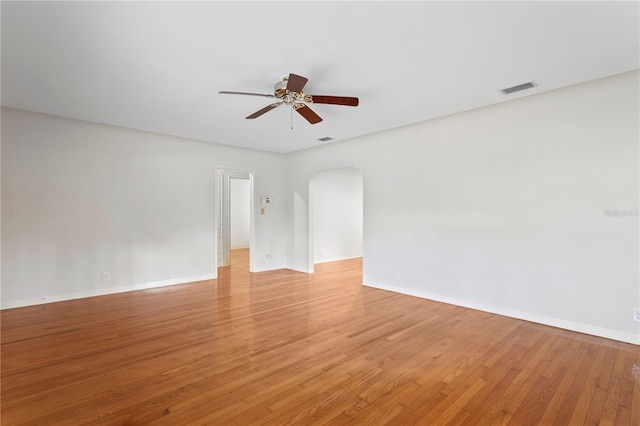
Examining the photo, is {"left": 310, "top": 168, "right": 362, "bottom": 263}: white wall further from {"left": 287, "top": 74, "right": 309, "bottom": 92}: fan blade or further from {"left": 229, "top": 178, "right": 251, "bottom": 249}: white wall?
{"left": 287, "top": 74, "right": 309, "bottom": 92}: fan blade

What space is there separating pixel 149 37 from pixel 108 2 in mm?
409

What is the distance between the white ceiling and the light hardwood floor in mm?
2719

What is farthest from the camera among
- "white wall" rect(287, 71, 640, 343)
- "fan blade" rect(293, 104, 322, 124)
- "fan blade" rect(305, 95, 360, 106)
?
"fan blade" rect(293, 104, 322, 124)

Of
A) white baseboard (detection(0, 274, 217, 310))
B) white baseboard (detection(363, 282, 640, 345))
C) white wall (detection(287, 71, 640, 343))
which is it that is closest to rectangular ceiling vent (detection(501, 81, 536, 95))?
white wall (detection(287, 71, 640, 343))

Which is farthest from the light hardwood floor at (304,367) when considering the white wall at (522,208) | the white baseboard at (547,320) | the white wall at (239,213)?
the white wall at (239,213)

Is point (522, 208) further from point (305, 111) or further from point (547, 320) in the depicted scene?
point (305, 111)

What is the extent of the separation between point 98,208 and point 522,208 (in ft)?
20.0

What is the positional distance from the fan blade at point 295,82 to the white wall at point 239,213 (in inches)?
337

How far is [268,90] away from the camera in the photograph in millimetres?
3482

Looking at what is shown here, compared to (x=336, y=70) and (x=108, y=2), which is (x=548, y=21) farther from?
(x=108, y=2)

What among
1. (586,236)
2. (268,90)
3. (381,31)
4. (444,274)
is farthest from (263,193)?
(586,236)

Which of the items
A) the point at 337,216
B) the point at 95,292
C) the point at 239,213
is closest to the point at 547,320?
the point at 337,216

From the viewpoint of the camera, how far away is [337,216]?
8367 mm

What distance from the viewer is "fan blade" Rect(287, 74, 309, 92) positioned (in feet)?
8.46
